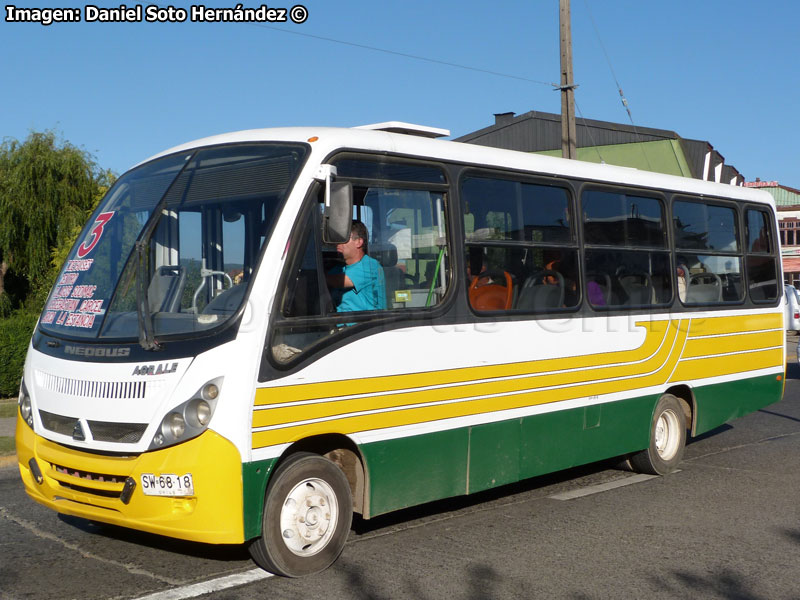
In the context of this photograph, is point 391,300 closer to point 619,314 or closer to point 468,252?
point 468,252

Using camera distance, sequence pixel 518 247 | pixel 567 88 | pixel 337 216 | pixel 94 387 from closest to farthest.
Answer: pixel 94 387 → pixel 337 216 → pixel 518 247 → pixel 567 88

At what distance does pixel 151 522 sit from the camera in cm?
532

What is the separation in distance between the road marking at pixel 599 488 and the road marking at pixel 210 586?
324 cm

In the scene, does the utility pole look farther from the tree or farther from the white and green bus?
the tree

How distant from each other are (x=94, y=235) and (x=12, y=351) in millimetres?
10517

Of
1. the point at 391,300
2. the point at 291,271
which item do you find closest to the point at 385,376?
the point at 391,300

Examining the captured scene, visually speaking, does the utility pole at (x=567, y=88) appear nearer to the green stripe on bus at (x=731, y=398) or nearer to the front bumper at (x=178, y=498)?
the green stripe on bus at (x=731, y=398)

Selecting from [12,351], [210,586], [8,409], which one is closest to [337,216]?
[210,586]

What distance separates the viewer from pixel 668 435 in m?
9.34

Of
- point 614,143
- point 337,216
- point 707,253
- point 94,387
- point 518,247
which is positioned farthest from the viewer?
point 614,143

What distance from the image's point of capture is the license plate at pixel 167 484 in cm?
519

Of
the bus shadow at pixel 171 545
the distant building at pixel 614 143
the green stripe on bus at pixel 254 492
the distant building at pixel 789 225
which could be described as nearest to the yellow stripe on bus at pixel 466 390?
the green stripe on bus at pixel 254 492

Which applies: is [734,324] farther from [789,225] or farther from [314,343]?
[789,225]

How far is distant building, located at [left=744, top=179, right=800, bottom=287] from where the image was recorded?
229 ft
